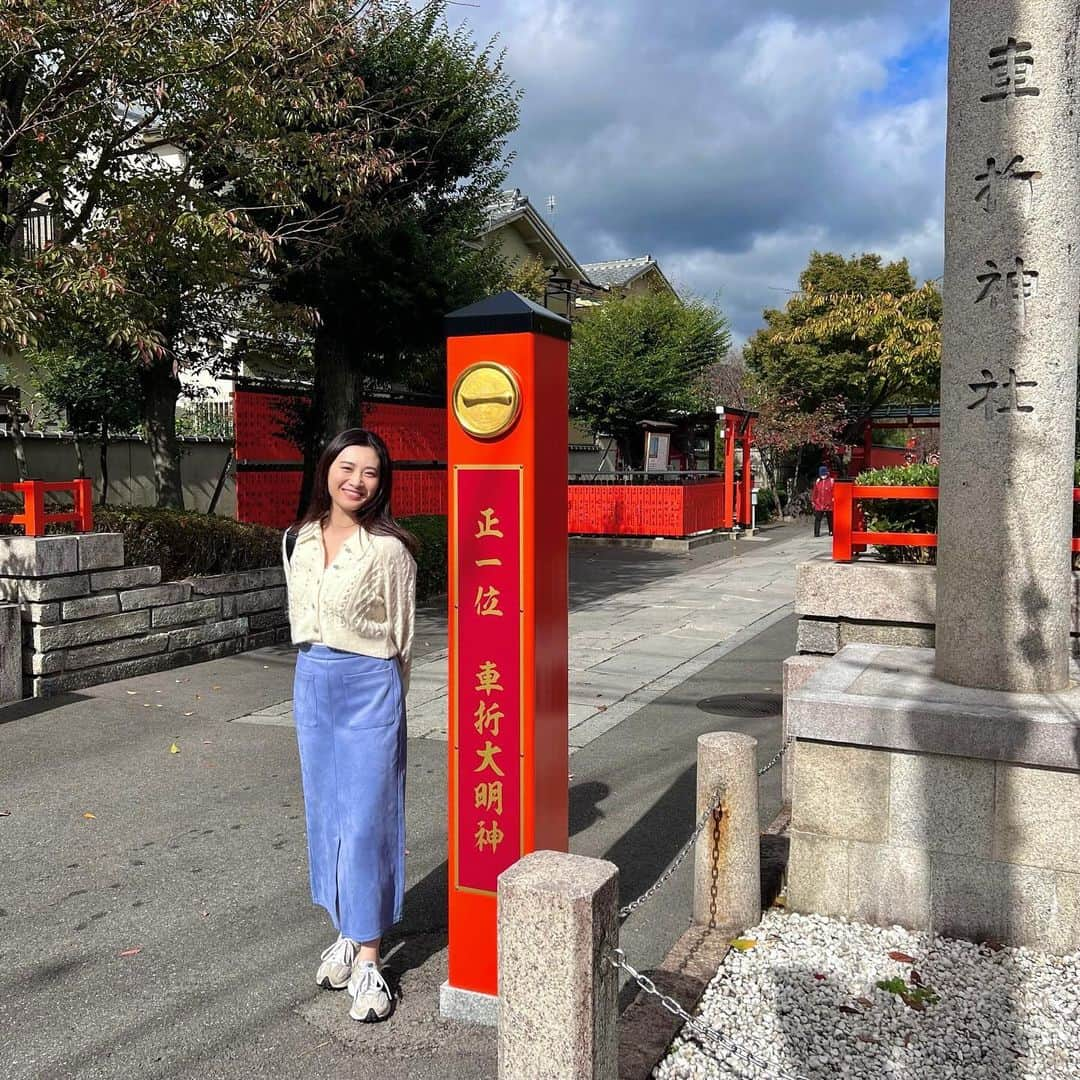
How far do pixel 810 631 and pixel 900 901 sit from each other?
1762 millimetres

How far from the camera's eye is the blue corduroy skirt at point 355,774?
328 centimetres

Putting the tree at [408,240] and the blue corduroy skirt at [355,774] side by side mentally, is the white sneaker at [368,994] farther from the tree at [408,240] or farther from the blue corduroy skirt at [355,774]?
the tree at [408,240]

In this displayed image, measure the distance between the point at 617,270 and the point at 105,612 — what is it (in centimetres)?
3434

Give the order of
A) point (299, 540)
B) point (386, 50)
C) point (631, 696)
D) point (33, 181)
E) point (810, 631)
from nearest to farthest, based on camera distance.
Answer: point (299, 540), point (810, 631), point (33, 181), point (631, 696), point (386, 50)

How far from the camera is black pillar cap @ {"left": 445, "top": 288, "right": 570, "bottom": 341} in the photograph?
3035mm

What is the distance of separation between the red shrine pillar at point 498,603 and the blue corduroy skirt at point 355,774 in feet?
0.71

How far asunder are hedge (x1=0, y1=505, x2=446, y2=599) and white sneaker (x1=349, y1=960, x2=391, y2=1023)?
6.02 m

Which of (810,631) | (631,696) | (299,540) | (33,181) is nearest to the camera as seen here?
(299,540)

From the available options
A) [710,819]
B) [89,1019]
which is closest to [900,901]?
[710,819]

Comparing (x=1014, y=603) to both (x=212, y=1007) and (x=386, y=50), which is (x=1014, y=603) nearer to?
(x=212, y=1007)

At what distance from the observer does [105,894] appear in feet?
13.9

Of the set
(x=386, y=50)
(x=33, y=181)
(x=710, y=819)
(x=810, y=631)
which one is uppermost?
(x=386, y=50)

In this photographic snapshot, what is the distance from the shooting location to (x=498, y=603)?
10.3 ft

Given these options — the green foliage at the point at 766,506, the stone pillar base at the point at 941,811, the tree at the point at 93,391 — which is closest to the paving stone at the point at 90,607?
the tree at the point at 93,391
